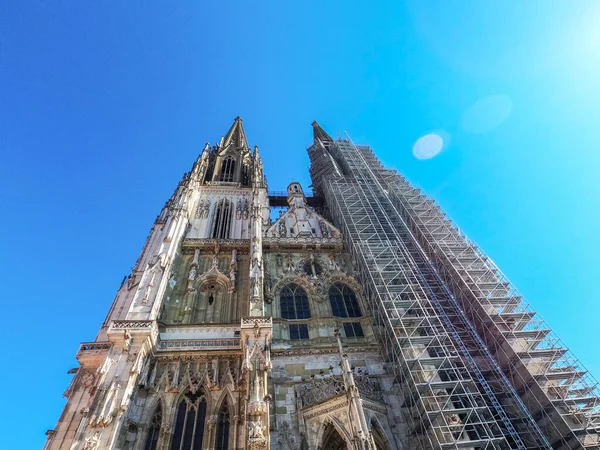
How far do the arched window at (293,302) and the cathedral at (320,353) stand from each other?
0.26ft

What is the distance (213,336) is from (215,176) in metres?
18.1

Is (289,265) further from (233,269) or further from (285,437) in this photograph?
(285,437)

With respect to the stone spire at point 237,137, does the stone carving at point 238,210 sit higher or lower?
lower

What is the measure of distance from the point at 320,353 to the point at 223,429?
16.3 feet

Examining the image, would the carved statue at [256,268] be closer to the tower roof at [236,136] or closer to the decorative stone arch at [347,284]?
the decorative stone arch at [347,284]

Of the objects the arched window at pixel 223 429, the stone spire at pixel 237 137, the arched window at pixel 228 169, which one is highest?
the stone spire at pixel 237 137

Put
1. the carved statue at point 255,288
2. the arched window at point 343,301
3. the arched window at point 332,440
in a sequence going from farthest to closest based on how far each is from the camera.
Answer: the arched window at point 343,301 → the carved statue at point 255,288 → the arched window at point 332,440

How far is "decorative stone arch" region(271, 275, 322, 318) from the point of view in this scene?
18812mm

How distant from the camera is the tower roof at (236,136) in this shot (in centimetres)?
3896

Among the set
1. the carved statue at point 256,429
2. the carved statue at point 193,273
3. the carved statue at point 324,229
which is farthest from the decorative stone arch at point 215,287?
the carved statue at point 324,229

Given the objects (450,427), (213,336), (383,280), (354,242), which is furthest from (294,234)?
(450,427)

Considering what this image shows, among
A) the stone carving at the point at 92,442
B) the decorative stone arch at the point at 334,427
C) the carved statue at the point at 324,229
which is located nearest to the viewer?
the stone carving at the point at 92,442

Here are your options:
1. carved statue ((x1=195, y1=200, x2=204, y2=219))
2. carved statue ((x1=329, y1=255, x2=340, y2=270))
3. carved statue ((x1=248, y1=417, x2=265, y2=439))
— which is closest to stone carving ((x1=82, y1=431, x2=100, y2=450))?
carved statue ((x1=248, y1=417, x2=265, y2=439))

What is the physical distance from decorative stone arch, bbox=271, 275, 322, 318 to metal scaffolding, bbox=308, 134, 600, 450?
2.95 meters
